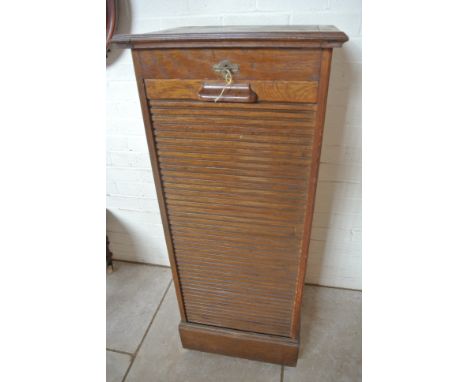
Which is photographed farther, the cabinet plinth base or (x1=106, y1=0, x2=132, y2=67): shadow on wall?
the cabinet plinth base

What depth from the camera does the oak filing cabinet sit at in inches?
33.3

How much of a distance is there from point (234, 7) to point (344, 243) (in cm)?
129

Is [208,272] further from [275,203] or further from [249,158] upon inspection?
[249,158]

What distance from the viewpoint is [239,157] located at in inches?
39.4

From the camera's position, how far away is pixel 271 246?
116 centimetres

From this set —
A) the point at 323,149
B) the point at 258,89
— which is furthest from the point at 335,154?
the point at 258,89

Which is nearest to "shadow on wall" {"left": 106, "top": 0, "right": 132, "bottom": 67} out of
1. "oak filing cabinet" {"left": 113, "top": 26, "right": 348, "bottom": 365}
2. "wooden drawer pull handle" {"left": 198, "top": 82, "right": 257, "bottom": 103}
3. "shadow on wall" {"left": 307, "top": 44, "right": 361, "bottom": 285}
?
"oak filing cabinet" {"left": 113, "top": 26, "right": 348, "bottom": 365}

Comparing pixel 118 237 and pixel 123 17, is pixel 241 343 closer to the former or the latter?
pixel 118 237

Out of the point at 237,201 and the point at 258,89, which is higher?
the point at 258,89


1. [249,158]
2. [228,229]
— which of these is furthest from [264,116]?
[228,229]

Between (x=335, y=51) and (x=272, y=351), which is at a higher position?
(x=335, y=51)

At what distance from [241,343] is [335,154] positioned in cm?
99

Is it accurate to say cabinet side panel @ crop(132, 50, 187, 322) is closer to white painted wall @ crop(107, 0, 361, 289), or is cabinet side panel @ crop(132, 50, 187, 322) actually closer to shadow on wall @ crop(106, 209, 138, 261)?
white painted wall @ crop(107, 0, 361, 289)

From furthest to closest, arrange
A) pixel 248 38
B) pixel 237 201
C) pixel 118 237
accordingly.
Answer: pixel 118 237 < pixel 237 201 < pixel 248 38
